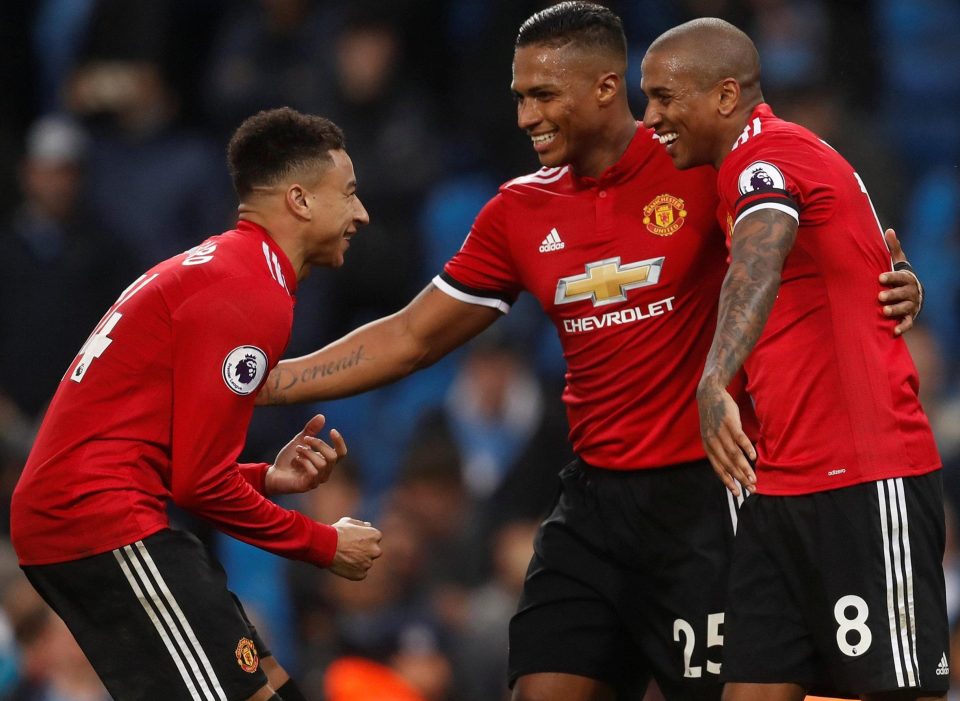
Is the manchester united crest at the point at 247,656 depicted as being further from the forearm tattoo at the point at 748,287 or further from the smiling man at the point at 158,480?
the forearm tattoo at the point at 748,287

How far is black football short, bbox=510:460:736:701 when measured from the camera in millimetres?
4812

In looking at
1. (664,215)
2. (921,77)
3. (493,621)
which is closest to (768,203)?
(664,215)

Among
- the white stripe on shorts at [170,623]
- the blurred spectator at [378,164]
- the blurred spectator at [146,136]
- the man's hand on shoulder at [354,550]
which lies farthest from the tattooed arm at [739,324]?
the blurred spectator at [146,136]

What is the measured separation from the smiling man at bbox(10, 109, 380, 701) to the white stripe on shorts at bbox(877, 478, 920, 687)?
5.28 ft

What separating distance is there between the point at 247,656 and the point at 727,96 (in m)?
1.96

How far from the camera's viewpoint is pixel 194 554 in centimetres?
437

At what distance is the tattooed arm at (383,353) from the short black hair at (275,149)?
2.57 ft

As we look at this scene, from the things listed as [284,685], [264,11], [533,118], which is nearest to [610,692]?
[284,685]

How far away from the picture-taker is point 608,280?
16.1ft

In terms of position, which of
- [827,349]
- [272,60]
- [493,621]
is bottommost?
[493,621]

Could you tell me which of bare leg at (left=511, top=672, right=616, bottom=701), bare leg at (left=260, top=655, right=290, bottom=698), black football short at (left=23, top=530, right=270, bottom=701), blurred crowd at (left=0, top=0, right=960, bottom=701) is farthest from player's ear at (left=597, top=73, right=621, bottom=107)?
blurred crowd at (left=0, top=0, right=960, bottom=701)

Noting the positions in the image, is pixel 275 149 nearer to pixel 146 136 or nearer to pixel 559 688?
pixel 559 688

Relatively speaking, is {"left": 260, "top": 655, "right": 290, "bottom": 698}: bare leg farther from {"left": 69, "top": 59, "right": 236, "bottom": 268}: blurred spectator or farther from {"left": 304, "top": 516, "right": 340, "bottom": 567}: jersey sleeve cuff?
{"left": 69, "top": 59, "right": 236, "bottom": 268}: blurred spectator

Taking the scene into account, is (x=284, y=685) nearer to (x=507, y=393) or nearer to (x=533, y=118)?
(x=533, y=118)
